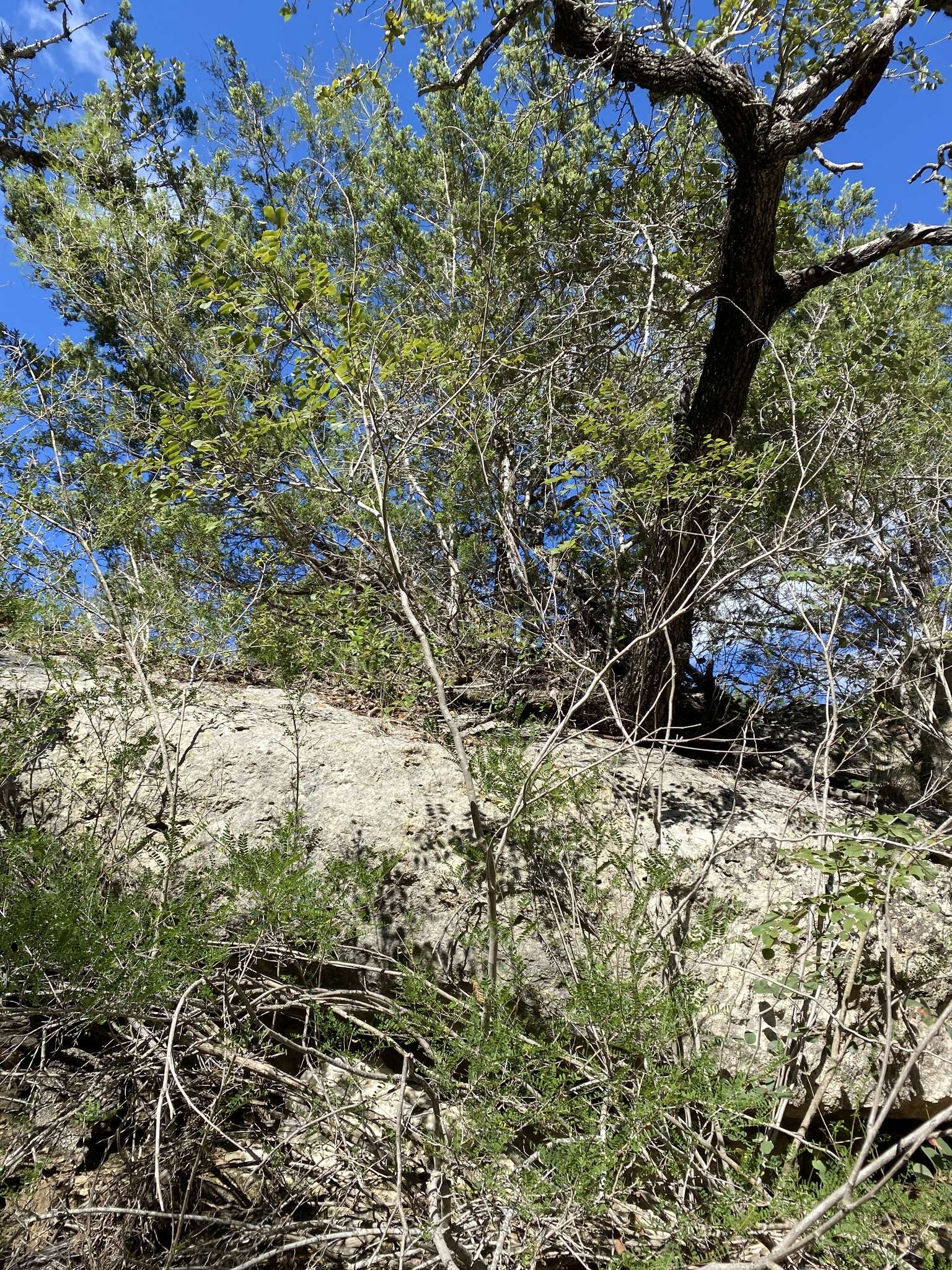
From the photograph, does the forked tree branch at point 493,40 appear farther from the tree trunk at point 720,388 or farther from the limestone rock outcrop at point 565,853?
the limestone rock outcrop at point 565,853

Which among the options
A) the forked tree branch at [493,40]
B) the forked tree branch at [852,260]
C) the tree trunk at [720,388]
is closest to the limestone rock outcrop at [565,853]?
the tree trunk at [720,388]

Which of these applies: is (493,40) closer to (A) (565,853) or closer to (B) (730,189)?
(B) (730,189)

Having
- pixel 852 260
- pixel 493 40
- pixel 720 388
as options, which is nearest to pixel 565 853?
pixel 720 388

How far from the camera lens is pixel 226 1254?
1.91 meters

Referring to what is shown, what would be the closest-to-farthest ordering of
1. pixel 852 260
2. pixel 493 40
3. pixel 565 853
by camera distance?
pixel 565 853
pixel 493 40
pixel 852 260

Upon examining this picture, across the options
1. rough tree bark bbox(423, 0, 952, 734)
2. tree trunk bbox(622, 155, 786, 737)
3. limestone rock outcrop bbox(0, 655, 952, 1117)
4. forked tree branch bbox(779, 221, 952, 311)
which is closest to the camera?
limestone rock outcrop bbox(0, 655, 952, 1117)

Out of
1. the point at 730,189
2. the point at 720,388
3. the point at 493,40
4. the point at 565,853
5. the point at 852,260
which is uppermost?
the point at 493,40

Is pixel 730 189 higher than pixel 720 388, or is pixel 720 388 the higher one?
pixel 730 189

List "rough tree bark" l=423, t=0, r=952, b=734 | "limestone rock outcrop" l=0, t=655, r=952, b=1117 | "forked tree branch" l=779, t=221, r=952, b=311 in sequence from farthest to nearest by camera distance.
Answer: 1. "forked tree branch" l=779, t=221, r=952, b=311
2. "rough tree bark" l=423, t=0, r=952, b=734
3. "limestone rock outcrop" l=0, t=655, r=952, b=1117

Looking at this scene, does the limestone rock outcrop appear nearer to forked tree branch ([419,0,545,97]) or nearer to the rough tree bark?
the rough tree bark

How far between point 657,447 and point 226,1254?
346cm

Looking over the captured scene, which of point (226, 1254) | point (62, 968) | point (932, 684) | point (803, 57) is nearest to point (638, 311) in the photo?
point (803, 57)

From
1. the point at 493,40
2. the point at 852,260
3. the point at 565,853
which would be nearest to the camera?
the point at 565,853

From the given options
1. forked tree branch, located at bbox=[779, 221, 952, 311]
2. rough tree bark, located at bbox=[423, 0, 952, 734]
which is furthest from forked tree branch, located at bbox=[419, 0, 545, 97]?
forked tree branch, located at bbox=[779, 221, 952, 311]
